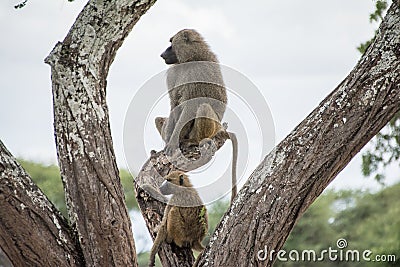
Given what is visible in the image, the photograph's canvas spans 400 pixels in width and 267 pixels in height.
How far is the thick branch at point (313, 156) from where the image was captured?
3.44m

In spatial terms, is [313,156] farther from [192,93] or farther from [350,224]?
[350,224]

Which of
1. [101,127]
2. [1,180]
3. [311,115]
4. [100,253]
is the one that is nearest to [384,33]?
[311,115]

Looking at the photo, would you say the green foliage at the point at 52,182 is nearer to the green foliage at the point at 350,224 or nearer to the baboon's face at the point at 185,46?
the green foliage at the point at 350,224

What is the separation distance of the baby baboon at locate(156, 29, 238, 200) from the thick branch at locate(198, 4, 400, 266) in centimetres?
128

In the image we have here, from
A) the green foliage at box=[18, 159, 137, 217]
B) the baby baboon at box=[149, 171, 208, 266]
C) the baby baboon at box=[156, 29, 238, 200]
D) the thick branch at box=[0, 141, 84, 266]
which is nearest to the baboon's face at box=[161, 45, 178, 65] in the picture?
the baby baboon at box=[156, 29, 238, 200]

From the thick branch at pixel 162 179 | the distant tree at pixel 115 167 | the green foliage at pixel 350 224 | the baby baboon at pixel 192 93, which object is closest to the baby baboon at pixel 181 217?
the thick branch at pixel 162 179

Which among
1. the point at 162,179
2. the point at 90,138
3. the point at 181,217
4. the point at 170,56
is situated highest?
the point at 170,56

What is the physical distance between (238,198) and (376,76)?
0.95m

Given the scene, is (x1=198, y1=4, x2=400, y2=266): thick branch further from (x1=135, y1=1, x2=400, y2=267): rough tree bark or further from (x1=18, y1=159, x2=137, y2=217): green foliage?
(x1=18, y1=159, x2=137, y2=217): green foliage

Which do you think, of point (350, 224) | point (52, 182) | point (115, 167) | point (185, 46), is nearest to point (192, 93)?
point (185, 46)

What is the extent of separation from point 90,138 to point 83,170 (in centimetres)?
17

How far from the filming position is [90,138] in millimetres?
3492

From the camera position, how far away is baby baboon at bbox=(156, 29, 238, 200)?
16.9 feet

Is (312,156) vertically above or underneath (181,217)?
underneath
